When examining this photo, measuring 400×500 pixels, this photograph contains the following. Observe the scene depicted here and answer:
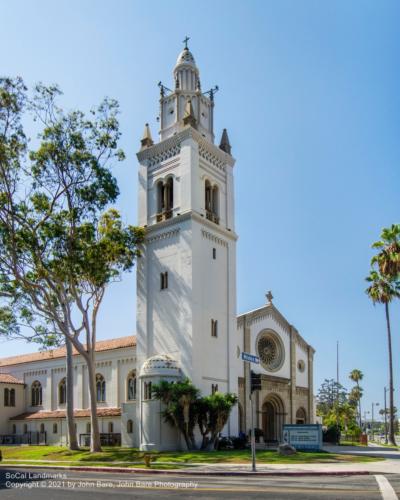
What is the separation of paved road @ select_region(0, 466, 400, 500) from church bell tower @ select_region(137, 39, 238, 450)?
16.1 m

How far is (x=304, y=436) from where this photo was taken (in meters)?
32.7

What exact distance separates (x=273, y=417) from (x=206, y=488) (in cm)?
3151

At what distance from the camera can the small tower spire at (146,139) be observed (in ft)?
144

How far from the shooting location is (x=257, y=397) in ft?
142

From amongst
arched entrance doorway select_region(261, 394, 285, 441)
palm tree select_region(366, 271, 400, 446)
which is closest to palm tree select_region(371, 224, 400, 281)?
palm tree select_region(366, 271, 400, 446)

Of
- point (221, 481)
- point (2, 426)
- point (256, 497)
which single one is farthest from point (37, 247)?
point (2, 426)

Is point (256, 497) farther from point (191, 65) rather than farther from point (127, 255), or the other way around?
point (191, 65)

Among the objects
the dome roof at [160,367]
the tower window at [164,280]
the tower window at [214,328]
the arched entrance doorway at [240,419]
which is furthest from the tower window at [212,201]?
the arched entrance doorway at [240,419]

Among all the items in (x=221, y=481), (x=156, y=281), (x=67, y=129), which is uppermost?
(x=67, y=129)

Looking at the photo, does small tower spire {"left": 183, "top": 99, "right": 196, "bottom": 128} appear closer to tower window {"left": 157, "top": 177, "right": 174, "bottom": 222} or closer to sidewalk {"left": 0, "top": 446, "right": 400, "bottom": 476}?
tower window {"left": 157, "top": 177, "right": 174, "bottom": 222}

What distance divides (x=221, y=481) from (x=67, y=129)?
22218 mm

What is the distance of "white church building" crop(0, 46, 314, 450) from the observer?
37156mm

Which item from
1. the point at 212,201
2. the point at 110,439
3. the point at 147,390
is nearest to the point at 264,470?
the point at 147,390

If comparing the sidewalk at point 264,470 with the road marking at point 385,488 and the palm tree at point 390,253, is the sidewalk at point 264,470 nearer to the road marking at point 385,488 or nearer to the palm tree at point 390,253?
the road marking at point 385,488
